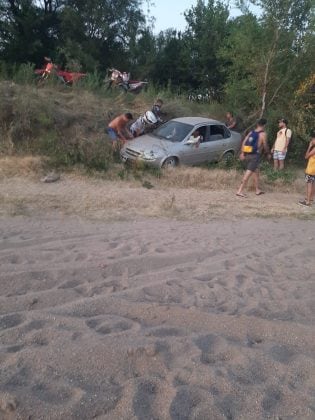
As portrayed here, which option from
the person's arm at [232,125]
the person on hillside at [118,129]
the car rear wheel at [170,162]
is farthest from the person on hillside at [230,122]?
the person on hillside at [118,129]

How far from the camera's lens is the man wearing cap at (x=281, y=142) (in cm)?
1122

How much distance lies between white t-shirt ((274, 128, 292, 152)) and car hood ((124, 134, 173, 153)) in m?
3.23

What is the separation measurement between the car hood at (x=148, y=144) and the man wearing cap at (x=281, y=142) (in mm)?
3233

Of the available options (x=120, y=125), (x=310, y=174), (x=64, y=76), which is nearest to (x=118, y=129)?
(x=120, y=125)

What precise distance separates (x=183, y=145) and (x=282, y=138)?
2.92 meters

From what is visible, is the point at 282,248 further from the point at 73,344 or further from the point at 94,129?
the point at 94,129

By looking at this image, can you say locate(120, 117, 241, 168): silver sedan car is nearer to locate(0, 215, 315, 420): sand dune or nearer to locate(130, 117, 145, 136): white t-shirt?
locate(130, 117, 145, 136): white t-shirt

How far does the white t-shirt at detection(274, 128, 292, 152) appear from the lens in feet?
36.8

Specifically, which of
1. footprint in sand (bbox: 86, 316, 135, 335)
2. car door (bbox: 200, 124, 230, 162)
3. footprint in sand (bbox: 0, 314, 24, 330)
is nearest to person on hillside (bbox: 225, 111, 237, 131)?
car door (bbox: 200, 124, 230, 162)

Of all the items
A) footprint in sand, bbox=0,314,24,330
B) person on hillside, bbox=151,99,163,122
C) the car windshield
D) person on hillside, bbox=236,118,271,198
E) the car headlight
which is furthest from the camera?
person on hillside, bbox=151,99,163,122

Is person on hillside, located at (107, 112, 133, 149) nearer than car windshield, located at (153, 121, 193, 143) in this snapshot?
No

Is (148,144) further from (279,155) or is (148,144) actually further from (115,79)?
(115,79)

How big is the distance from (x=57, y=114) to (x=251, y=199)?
6.35m

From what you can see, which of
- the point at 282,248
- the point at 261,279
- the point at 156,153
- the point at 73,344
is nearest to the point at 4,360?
the point at 73,344
